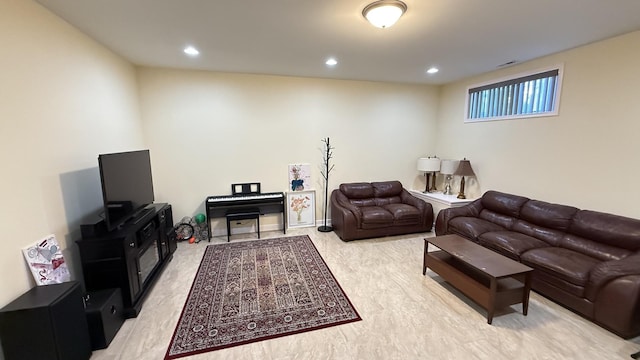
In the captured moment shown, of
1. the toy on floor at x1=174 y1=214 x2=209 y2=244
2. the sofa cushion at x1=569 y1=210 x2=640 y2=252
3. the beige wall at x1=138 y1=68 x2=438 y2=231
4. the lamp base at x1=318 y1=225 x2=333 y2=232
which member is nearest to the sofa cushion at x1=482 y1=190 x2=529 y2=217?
the sofa cushion at x1=569 y1=210 x2=640 y2=252

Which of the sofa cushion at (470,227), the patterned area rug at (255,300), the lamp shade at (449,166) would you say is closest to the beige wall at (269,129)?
the lamp shade at (449,166)

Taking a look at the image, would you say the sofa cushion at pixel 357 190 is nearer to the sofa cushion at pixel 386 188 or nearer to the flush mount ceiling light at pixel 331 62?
the sofa cushion at pixel 386 188

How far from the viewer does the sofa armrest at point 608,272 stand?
7.41ft

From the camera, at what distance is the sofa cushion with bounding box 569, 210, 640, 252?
266cm

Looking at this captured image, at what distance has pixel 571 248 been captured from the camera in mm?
3010

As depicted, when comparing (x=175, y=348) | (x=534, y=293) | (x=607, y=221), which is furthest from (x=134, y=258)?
(x=607, y=221)

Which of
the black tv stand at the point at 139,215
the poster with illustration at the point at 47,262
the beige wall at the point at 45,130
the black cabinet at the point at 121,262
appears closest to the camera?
the beige wall at the point at 45,130

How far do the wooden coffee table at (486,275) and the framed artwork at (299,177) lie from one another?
2.59m

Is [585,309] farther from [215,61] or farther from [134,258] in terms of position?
[215,61]

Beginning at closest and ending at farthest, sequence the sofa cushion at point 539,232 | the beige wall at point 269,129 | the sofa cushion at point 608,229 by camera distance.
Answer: the sofa cushion at point 608,229, the sofa cushion at point 539,232, the beige wall at point 269,129

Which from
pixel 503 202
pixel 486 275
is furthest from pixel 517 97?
pixel 486 275

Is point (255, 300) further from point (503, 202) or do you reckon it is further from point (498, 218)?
point (503, 202)

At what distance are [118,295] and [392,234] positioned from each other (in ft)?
12.4

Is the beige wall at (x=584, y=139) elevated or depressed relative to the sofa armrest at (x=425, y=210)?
elevated
